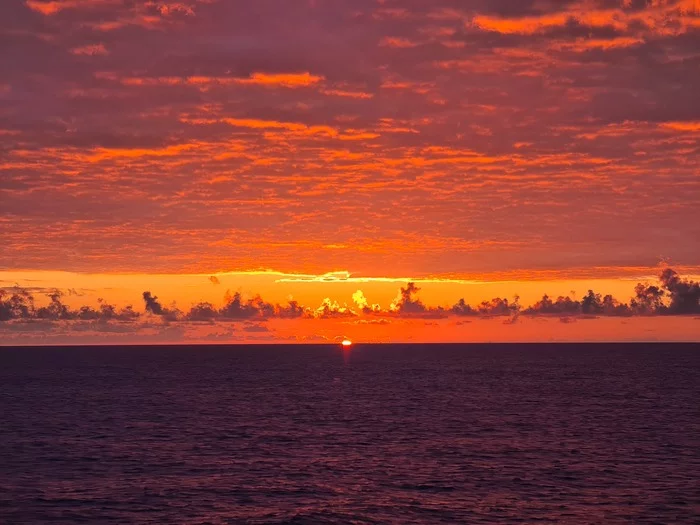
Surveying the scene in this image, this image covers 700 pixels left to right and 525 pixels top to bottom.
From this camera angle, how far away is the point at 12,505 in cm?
5391

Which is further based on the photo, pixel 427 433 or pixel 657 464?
pixel 427 433

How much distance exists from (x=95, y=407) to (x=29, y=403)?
49.3 ft

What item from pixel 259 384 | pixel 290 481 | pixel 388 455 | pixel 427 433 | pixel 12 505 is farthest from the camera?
pixel 259 384

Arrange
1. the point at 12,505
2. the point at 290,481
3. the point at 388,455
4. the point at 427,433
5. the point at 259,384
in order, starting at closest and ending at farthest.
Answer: the point at 12,505, the point at 290,481, the point at 388,455, the point at 427,433, the point at 259,384

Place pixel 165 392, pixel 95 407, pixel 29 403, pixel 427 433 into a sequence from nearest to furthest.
Answer: pixel 427 433 → pixel 95 407 → pixel 29 403 → pixel 165 392

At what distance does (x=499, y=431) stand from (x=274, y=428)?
24838 millimetres

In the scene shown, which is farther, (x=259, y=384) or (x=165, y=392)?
(x=259, y=384)

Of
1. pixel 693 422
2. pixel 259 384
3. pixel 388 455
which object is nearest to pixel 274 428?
pixel 388 455

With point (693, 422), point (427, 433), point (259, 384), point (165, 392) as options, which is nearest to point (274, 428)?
point (427, 433)

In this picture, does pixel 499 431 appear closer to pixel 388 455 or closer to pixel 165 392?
pixel 388 455

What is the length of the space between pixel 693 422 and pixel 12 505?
7877cm

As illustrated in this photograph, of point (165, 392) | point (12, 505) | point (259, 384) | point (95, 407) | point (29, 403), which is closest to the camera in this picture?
point (12, 505)

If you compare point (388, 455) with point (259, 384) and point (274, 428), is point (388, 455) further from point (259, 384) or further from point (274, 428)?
point (259, 384)

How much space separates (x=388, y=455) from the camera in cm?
7400
